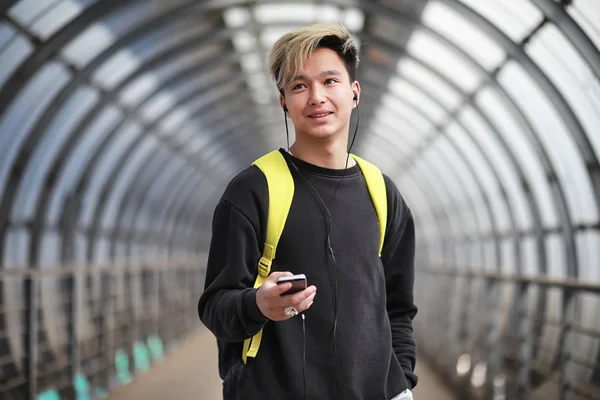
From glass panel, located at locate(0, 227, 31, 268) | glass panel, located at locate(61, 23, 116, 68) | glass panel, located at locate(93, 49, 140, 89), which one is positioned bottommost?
glass panel, located at locate(0, 227, 31, 268)

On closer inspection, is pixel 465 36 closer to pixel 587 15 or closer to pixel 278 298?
pixel 587 15

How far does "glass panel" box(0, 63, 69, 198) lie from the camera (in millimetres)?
10859

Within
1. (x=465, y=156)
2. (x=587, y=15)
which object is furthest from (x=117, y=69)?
(x=465, y=156)

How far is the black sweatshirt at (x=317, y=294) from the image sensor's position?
73.1 inches

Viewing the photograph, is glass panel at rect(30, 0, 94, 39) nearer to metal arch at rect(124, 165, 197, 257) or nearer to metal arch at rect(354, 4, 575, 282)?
metal arch at rect(354, 4, 575, 282)

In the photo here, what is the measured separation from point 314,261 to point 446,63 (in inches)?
445

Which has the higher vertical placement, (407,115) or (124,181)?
→ (407,115)

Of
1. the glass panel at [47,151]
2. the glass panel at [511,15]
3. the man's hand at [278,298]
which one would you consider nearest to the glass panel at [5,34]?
the glass panel at [47,151]

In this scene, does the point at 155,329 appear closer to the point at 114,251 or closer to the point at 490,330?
the point at 490,330

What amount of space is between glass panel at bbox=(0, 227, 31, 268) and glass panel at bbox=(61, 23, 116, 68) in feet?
11.2

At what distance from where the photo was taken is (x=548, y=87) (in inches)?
376

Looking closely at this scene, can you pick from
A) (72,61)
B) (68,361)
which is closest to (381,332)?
(68,361)

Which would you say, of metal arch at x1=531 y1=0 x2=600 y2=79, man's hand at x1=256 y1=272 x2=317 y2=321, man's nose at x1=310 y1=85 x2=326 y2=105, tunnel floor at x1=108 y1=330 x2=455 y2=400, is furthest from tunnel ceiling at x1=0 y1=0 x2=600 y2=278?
man's hand at x1=256 y1=272 x2=317 y2=321

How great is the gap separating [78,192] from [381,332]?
42.6ft
